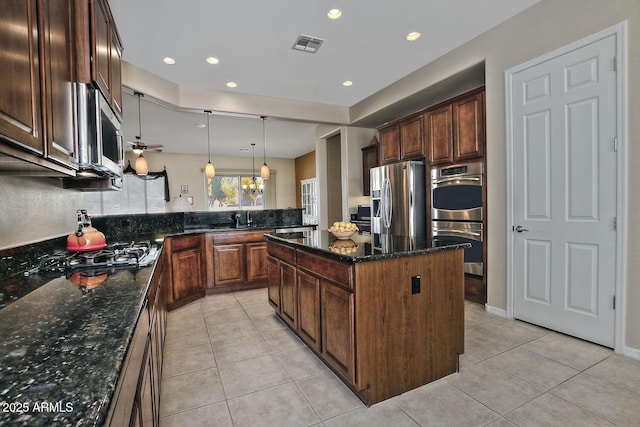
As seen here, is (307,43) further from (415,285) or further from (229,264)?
(229,264)

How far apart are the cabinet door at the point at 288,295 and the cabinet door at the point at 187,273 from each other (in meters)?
1.46

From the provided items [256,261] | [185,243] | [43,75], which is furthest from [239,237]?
[43,75]

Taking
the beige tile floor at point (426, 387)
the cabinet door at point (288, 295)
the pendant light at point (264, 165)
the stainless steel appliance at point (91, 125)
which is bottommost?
the beige tile floor at point (426, 387)

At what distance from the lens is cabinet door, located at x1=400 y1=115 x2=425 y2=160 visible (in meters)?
4.08

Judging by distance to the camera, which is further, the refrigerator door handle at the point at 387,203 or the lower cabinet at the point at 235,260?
the refrigerator door handle at the point at 387,203

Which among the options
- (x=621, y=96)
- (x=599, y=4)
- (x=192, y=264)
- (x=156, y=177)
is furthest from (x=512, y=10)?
(x=156, y=177)

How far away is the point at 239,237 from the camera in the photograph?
170 inches

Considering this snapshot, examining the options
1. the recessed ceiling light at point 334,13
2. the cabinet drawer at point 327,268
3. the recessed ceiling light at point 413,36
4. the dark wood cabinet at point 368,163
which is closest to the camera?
the cabinet drawer at point 327,268

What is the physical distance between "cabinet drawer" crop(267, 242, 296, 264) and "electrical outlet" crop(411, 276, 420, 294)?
1.04 meters

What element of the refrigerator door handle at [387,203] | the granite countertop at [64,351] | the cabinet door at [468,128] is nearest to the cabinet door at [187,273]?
the granite countertop at [64,351]

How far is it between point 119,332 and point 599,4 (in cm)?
364

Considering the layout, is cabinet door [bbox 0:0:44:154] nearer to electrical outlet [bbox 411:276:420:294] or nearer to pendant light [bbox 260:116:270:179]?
electrical outlet [bbox 411:276:420:294]

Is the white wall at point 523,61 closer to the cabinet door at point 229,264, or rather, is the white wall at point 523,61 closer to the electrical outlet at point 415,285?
the electrical outlet at point 415,285

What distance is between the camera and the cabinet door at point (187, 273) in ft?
11.8
